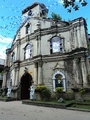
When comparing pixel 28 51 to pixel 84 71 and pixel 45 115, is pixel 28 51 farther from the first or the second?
pixel 45 115

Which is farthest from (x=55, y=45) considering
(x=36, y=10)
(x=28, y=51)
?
(x=36, y=10)

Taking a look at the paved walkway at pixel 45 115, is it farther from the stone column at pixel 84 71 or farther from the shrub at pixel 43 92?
the stone column at pixel 84 71

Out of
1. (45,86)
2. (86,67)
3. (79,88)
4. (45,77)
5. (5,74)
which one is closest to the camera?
(79,88)

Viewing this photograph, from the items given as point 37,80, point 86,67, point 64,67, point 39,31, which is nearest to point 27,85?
point 37,80

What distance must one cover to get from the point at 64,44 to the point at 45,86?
18.0 feet

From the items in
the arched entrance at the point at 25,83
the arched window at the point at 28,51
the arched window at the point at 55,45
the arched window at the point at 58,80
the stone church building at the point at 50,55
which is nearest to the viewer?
the stone church building at the point at 50,55

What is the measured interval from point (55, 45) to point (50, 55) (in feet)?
4.75

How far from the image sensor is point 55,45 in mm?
16250

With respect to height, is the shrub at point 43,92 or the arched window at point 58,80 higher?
the arched window at point 58,80

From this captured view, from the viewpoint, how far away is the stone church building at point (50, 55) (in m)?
13.8

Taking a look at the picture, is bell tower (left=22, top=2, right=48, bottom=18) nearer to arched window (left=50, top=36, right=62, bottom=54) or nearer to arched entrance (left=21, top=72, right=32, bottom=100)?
arched window (left=50, top=36, right=62, bottom=54)

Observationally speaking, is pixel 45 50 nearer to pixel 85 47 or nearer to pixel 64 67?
→ pixel 64 67

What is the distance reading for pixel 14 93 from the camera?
670 inches

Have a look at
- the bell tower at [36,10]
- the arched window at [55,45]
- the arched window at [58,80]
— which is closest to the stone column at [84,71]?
the arched window at [58,80]
